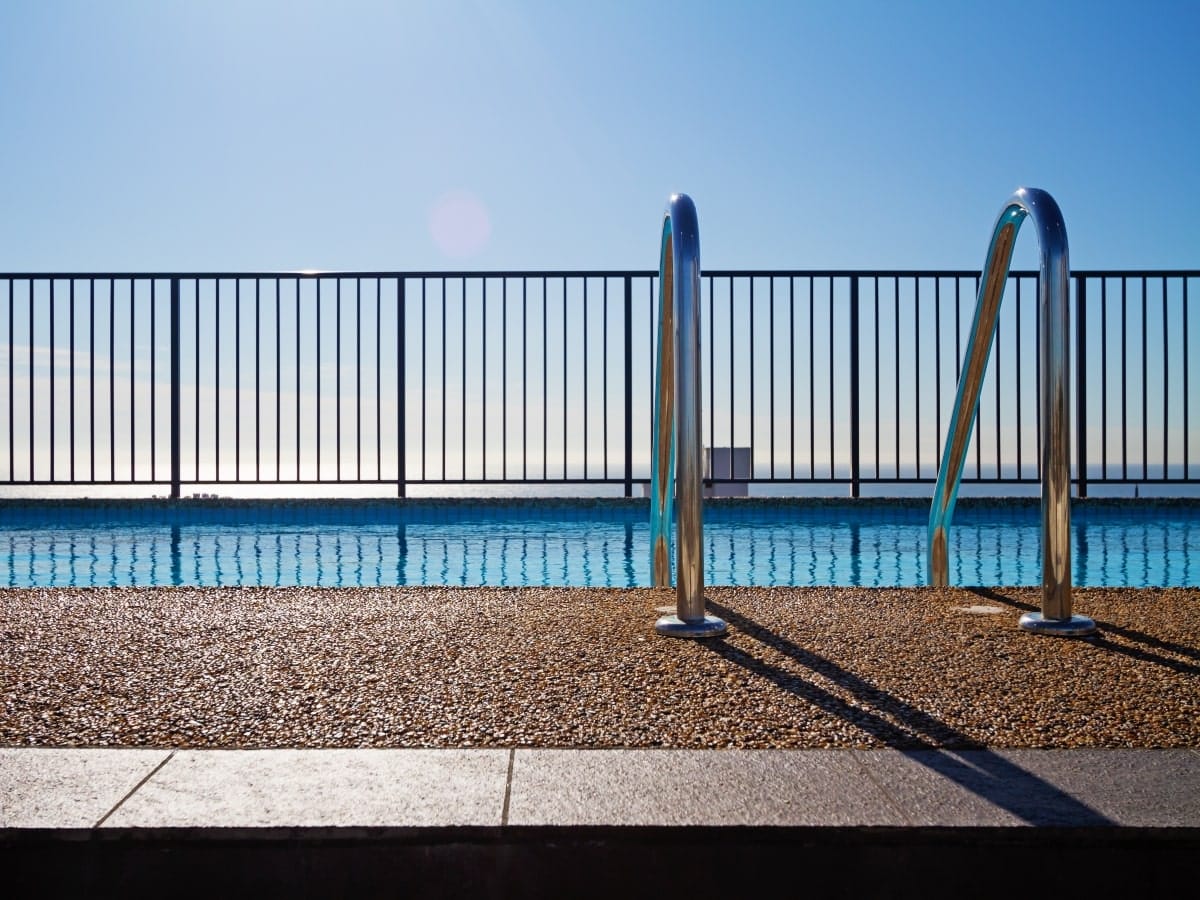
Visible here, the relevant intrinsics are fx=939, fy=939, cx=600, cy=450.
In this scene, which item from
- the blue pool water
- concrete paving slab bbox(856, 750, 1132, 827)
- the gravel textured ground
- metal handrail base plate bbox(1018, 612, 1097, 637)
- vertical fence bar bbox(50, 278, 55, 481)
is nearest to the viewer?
concrete paving slab bbox(856, 750, 1132, 827)

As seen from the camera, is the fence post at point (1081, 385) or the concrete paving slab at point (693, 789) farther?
the fence post at point (1081, 385)

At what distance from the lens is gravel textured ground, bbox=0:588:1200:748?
5.41 feet

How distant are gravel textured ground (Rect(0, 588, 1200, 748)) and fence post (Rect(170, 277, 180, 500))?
14.3 ft

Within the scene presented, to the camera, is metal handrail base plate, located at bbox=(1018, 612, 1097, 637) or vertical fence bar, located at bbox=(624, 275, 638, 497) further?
vertical fence bar, located at bbox=(624, 275, 638, 497)

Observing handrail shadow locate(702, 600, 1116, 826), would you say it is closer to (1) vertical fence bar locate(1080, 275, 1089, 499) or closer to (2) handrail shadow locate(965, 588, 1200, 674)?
(2) handrail shadow locate(965, 588, 1200, 674)

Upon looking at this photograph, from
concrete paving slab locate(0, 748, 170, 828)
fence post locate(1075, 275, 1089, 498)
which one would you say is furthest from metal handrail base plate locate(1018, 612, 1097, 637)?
fence post locate(1075, 275, 1089, 498)

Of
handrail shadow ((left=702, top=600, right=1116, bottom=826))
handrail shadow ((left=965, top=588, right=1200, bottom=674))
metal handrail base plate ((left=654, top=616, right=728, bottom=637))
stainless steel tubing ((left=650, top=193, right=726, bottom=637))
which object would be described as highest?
stainless steel tubing ((left=650, top=193, right=726, bottom=637))

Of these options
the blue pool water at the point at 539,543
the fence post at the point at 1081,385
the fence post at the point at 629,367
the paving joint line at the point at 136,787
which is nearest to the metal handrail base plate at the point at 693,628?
the paving joint line at the point at 136,787

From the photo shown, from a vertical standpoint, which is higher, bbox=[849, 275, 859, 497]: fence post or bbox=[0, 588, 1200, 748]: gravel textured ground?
bbox=[849, 275, 859, 497]: fence post

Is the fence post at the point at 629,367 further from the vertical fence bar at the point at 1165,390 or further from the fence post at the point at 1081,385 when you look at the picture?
the vertical fence bar at the point at 1165,390

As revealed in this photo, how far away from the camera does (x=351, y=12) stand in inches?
236

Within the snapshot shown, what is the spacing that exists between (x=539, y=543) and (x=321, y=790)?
4594mm

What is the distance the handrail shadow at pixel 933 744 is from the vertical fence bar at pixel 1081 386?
5928mm

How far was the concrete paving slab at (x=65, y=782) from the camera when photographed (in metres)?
1.25
